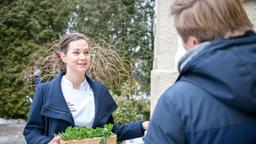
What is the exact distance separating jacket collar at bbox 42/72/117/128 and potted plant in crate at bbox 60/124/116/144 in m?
0.12

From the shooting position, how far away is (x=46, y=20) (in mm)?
10562

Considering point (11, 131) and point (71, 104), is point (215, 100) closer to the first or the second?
point (71, 104)

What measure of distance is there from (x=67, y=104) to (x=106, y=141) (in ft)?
1.09

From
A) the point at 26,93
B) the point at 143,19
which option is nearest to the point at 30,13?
the point at 26,93

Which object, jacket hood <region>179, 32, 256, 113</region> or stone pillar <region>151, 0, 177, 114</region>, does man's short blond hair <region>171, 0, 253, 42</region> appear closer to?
jacket hood <region>179, 32, 256, 113</region>

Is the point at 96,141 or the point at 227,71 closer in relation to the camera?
the point at 227,71

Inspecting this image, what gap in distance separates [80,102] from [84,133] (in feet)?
0.94

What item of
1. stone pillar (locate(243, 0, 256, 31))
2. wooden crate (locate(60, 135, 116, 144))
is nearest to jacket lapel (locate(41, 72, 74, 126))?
wooden crate (locate(60, 135, 116, 144))

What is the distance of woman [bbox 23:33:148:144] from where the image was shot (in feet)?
8.47

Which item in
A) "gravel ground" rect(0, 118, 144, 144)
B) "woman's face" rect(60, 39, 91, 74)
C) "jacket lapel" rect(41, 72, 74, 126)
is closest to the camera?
"jacket lapel" rect(41, 72, 74, 126)

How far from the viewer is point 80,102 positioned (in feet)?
8.71

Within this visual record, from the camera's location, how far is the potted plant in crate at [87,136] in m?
2.37

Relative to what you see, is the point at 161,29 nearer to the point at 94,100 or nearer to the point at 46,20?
the point at 94,100

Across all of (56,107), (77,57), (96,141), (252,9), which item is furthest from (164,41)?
(96,141)
